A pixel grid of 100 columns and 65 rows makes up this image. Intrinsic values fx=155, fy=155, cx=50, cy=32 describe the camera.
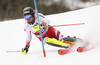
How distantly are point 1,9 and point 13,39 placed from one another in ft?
15.6

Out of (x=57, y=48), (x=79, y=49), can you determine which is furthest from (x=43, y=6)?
(x=79, y=49)

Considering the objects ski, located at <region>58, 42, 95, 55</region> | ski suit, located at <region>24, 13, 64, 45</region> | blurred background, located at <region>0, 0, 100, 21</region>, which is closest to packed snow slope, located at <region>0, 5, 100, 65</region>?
ski, located at <region>58, 42, 95, 55</region>

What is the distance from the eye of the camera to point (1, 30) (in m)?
2.92

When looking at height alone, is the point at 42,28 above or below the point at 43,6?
above

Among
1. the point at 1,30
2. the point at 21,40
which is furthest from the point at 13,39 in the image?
the point at 1,30

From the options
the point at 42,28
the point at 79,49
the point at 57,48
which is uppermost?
the point at 42,28

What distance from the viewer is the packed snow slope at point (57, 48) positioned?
3.65 feet

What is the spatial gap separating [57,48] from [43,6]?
4805 mm

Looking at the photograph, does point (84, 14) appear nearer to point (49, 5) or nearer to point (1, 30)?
point (1, 30)

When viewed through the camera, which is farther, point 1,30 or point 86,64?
point 1,30

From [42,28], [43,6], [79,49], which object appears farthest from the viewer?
[43,6]

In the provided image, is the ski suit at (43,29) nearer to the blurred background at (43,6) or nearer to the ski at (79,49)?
the ski at (79,49)

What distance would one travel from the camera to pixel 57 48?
1.62m

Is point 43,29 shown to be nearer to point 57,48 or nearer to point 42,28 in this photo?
point 42,28
